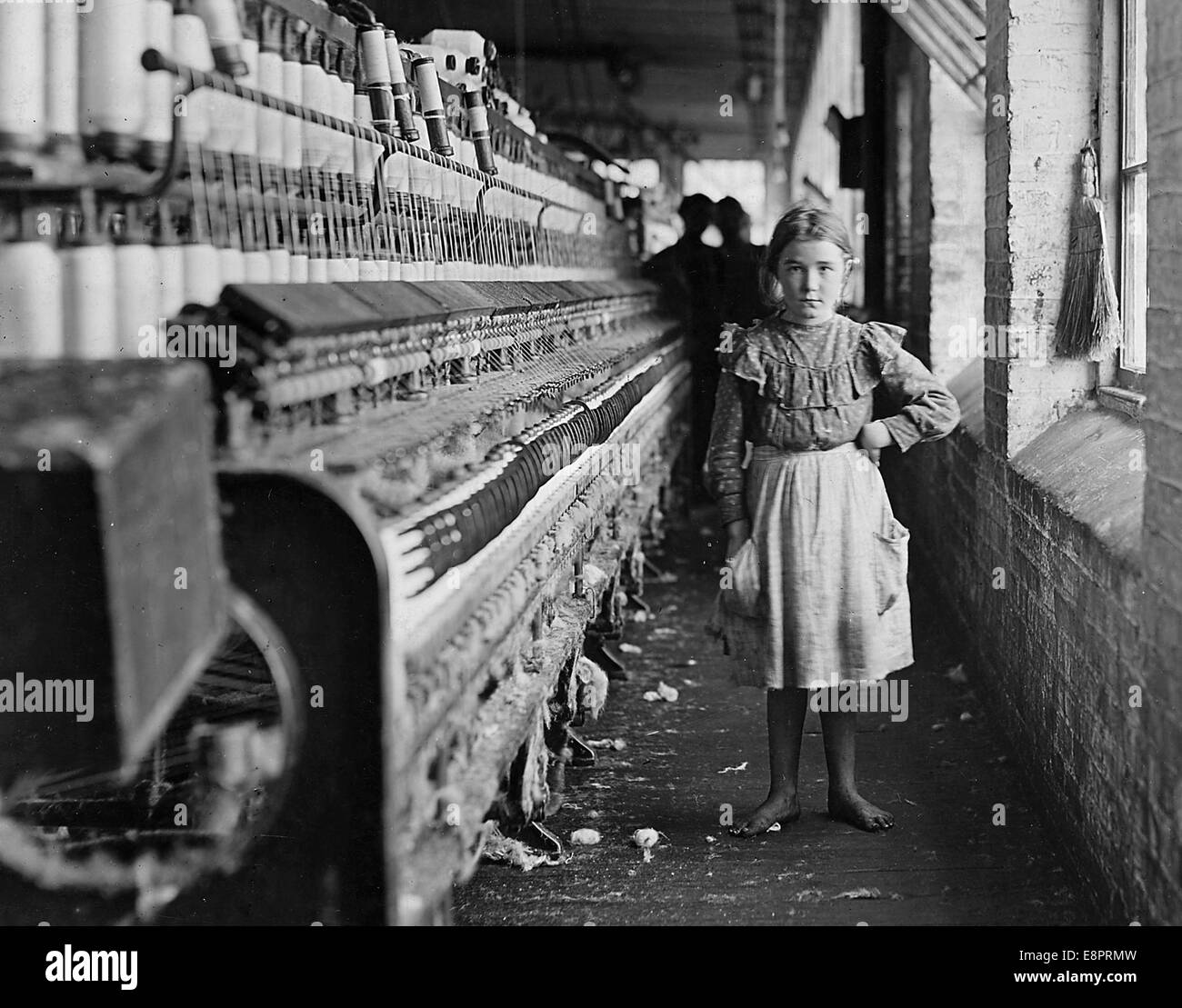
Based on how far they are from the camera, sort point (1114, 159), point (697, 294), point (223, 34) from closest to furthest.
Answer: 1. point (223, 34)
2. point (1114, 159)
3. point (697, 294)

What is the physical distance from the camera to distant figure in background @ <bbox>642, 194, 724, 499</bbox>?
8.70 m

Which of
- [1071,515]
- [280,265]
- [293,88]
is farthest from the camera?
[1071,515]

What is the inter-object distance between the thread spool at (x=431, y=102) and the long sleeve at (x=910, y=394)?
3.52 feet

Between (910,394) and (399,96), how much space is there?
1.29 m

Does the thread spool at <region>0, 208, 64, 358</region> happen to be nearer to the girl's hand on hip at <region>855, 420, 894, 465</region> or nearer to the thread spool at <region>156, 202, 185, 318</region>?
the thread spool at <region>156, 202, 185, 318</region>

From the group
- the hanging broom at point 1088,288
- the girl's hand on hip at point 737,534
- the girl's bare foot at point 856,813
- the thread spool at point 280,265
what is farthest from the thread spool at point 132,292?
the hanging broom at point 1088,288

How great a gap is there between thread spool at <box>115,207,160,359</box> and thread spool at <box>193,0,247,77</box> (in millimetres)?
312

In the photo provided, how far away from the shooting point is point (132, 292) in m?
2.05

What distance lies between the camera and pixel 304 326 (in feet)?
6.47

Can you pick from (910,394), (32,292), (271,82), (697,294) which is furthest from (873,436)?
(697,294)

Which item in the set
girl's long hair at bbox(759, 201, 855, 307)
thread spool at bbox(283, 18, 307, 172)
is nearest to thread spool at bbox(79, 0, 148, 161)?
thread spool at bbox(283, 18, 307, 172)

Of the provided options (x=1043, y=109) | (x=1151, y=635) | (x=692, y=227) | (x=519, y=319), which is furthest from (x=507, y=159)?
(x=692, y=227)

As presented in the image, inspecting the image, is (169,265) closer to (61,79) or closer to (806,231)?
(61,79)

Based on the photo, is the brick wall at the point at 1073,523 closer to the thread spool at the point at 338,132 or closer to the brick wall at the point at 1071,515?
the brick wall at the point at 1071,515
